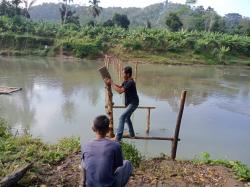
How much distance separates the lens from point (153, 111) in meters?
11.1

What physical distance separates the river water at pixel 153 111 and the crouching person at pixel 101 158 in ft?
13.0

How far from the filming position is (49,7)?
8269 cm

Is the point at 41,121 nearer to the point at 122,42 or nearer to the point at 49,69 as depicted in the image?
the point at 49,69

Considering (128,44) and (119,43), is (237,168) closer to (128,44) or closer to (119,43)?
(128,44)

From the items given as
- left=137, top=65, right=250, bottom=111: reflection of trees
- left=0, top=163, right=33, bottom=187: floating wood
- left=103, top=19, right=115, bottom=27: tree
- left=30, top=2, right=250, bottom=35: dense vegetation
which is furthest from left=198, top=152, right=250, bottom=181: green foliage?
left=30, top=2, right=250, bottom=35: dense vegetation

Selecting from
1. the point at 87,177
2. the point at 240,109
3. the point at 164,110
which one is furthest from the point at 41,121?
the point at 240,109

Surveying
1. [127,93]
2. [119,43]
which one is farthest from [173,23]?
[127,93]

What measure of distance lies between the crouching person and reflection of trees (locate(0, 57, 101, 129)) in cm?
553

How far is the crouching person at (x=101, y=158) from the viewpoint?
10.8 feet

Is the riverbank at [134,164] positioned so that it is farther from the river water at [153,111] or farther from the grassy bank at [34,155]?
the river water at [153,111]

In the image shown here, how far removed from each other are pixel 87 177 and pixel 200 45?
27.7 metres

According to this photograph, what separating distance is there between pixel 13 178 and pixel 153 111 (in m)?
7.21

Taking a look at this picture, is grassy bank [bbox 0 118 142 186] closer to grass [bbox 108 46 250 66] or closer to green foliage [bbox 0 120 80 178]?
green foliage [bbox 0 120 80 178]

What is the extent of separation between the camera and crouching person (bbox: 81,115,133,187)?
330 cm
